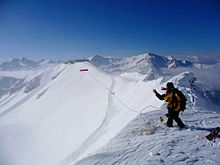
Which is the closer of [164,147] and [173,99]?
[164,147]

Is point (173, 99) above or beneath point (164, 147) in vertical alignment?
above

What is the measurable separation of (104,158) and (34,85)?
363ft

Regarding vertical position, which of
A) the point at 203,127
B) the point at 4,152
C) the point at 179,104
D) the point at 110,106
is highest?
the point at 179,104

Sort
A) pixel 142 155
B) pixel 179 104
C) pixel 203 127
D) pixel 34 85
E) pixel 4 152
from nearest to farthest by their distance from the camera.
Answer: pixel 142 155 < pixel 179 104 < pixel 203 127 < pixel 4 152 < pixel 34 85

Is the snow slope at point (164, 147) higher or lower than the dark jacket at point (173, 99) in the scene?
lower

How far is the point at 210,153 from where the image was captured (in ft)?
15.9

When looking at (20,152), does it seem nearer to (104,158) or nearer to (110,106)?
(110,106)

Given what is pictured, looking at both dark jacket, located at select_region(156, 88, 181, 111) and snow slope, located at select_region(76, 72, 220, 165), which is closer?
snow slope, located at select_region(76, 72, 220, 165)

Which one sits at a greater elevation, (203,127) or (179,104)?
(179,104)

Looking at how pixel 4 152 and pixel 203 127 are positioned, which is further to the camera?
pixel 4 152

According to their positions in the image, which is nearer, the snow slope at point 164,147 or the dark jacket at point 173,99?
the snow slope at point 164,147

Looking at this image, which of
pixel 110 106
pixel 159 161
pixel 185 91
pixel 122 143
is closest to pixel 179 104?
pixel 159 161

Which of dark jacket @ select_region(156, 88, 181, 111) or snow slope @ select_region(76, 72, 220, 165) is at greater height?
dark jacket @ select_region(156, 88, 181, 111)

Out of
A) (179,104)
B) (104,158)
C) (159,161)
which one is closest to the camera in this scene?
(159,161)
